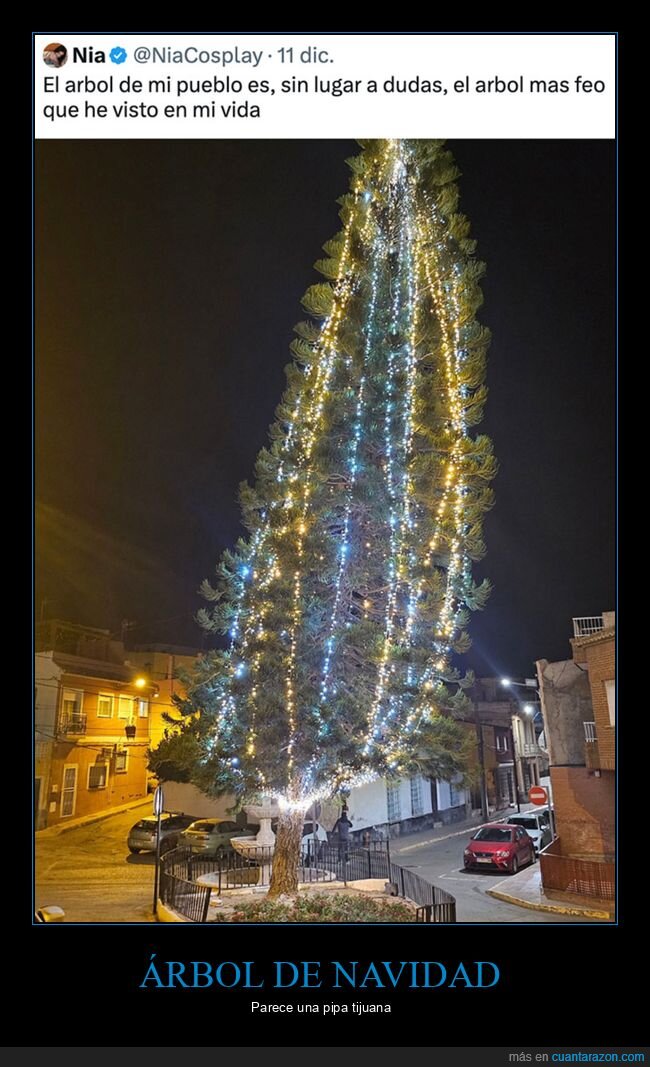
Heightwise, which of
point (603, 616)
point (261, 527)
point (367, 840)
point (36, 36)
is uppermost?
point (36, 36)

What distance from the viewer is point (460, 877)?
6949 millimetres

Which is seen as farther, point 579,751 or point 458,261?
point 579,751

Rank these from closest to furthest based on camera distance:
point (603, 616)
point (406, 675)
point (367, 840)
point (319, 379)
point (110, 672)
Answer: point (603, 616) < point (406, 675) < point (319, 379) < point (110, 672) < point (367, 840)

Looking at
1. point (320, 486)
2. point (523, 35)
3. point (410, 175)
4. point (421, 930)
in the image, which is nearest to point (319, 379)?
point (320, 486)

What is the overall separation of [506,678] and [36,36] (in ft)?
19.8

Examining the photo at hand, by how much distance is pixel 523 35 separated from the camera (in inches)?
148

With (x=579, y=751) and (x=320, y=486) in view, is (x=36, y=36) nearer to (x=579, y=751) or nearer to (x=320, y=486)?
(x=320, y=486)

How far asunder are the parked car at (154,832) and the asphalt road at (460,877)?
2.61 m

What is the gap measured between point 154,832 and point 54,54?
5.74 metres

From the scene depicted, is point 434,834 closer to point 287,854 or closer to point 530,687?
point 530,687

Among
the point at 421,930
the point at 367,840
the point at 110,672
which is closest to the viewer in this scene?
the point at 421,930

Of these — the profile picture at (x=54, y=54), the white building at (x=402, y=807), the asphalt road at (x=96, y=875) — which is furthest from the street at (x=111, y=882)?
the profile picture at (x=54, y=54)

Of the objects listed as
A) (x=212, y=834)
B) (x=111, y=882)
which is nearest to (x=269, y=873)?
(x=212, y=834)

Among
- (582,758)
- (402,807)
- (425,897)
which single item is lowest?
(402,807)
